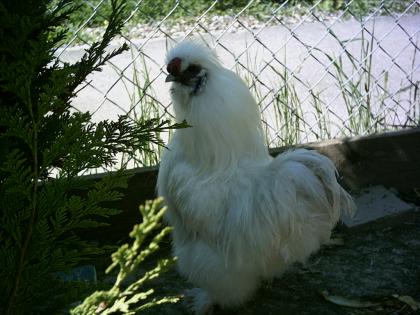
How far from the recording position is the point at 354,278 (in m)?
2.96

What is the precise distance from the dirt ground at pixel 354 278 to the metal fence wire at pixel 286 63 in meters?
0.75

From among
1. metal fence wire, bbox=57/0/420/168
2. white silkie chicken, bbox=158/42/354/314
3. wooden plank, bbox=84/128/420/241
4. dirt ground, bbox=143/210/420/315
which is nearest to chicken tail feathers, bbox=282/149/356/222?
white silkie chicken, bbox=158/42/354/314

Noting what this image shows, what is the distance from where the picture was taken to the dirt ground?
2.73 metres

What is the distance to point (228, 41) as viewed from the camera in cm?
638

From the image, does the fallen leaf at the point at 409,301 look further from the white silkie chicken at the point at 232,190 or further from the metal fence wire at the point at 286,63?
the metal fence wire at the point at 286,63

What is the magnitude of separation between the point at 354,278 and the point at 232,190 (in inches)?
38.5

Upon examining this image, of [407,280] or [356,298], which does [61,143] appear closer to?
[356,298]

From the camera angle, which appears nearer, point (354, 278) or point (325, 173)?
point (325, 173)

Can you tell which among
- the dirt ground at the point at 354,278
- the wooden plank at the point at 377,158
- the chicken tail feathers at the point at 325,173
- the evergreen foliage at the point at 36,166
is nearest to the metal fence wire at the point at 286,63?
the wooden plank at the point at 377,158

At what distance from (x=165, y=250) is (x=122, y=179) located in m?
1.65

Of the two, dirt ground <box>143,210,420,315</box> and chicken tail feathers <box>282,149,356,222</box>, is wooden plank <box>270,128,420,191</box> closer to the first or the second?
dirt ground <box>143,210,420,315</box>

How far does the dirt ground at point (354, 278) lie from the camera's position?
107 inches

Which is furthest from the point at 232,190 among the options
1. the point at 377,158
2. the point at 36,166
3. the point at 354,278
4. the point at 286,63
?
the point at 286,63

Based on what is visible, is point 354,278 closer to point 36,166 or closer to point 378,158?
point 378,158
